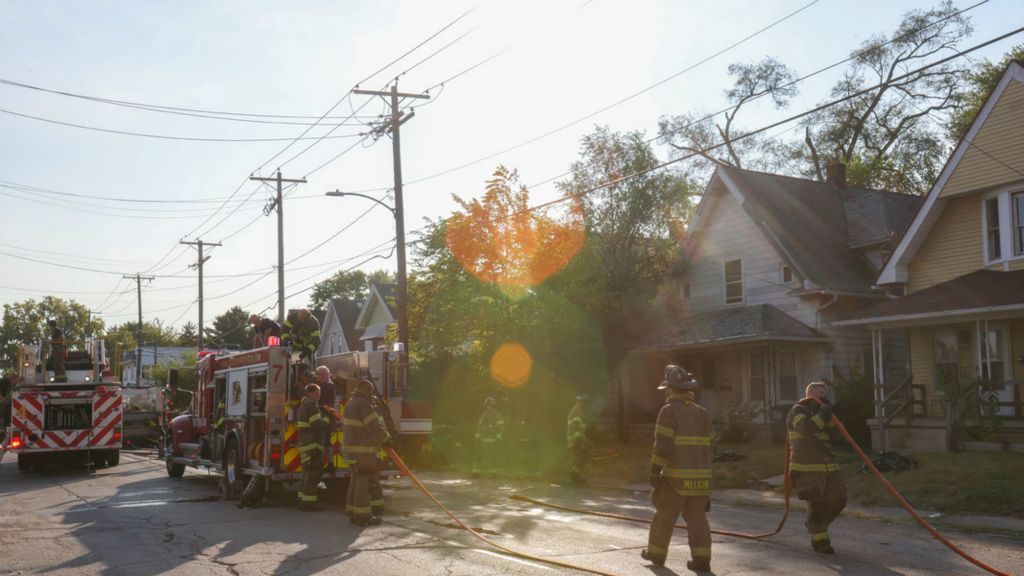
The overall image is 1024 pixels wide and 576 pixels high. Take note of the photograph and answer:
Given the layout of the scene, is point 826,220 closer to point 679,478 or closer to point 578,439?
point 578,439

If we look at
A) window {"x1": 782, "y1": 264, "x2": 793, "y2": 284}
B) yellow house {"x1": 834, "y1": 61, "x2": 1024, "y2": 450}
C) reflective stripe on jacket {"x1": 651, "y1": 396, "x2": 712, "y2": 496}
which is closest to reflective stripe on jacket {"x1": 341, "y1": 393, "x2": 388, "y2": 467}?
reflective stripe on jacket {"x1": 651, "y1": 396, "x2": 712, "y2": 496}

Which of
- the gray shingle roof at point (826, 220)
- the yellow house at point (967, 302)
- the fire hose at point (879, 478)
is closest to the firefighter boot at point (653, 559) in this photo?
the fire hose at point (879, 478)

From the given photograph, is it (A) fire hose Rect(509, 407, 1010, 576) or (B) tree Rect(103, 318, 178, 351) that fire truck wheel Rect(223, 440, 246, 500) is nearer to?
(A) fire hose Rect(509, 407, 1010, 576)

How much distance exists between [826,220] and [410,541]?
21706 millimetres

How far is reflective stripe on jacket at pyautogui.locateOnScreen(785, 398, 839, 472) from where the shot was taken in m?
9.83

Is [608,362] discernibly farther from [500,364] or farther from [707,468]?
[707,468]

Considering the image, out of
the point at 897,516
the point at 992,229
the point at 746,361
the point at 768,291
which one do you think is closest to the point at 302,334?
the point at 897,516

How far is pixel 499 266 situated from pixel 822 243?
9324 mm

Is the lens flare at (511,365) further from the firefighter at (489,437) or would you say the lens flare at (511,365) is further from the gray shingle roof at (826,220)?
the gray shingle roof at (826,220)

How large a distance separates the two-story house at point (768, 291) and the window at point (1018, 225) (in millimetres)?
4926

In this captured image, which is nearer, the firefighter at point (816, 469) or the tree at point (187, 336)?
the firefighter at point (816, 469)

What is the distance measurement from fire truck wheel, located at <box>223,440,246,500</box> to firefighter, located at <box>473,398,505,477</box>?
310 inches

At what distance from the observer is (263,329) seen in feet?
55.0

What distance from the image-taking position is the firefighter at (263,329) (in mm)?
16266
